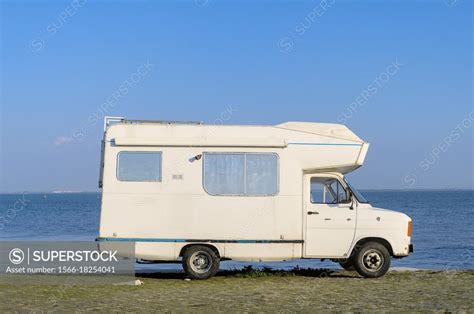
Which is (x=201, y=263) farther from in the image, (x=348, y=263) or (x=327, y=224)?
(x=348, y=263)

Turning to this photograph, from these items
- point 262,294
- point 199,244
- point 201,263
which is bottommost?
point 262,294

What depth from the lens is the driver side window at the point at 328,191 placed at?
14070mm

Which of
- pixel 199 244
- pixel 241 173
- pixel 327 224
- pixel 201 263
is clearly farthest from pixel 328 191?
pixel 201 263

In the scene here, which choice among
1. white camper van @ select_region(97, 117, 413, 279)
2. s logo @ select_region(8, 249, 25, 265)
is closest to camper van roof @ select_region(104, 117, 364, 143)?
white camper van @ select_region(97, 117, 413, 279)

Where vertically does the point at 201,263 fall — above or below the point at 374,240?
below

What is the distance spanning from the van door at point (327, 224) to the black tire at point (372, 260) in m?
0.32

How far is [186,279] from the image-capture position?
13906 millimetres

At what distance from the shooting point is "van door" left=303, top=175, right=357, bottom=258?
13742 millimetres

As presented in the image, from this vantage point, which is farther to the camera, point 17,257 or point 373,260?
point 17,257

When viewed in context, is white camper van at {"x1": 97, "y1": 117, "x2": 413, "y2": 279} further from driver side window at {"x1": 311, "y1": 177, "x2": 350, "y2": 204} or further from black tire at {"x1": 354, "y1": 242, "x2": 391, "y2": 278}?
driver side window at {"x1": 311, "y1": 177, "x2": 350, "y2": 204}

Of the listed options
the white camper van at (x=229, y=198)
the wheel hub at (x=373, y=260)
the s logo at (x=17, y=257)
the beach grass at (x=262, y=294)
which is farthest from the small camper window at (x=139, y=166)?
the s logo at (x=17, y=257)

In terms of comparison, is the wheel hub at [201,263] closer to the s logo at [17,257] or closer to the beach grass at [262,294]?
the beach grass at [262,294]

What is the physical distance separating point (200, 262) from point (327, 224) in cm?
264

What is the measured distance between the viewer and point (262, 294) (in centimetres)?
1178
